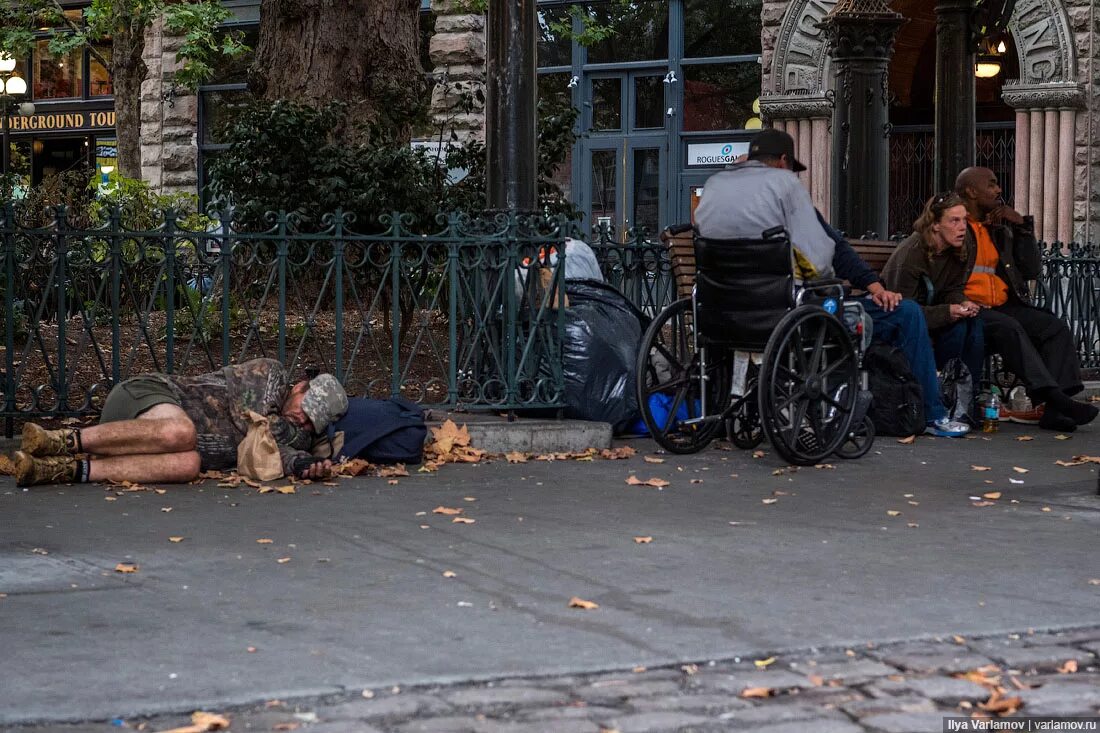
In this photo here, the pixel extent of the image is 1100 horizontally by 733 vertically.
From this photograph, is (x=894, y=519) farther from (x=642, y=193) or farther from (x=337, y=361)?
(x=642, y=193)

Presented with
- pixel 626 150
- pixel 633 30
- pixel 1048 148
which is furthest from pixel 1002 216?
pixel 633 30

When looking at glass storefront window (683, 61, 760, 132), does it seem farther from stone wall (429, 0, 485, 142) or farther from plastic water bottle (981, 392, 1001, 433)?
plastic water bottle (981, 392, 1001, 433)

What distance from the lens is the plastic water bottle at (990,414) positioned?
33.6 ft

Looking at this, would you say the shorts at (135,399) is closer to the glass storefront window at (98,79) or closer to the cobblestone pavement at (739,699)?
the cobblestone pavement at (739,699)

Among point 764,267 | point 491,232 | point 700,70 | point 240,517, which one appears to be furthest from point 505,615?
point 700,70

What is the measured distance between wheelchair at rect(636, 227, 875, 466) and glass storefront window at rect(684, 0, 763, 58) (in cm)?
1329

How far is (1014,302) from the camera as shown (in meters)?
10.5

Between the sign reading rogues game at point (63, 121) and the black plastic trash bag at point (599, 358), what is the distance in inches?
926

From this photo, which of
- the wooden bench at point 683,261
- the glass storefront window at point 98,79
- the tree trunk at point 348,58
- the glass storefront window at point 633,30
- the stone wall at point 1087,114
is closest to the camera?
the wooden bench at point 683,261

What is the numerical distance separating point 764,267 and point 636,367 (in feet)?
2.92

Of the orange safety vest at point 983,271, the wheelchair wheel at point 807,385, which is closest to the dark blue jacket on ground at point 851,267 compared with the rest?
the wheelchair wheel at point 807,385

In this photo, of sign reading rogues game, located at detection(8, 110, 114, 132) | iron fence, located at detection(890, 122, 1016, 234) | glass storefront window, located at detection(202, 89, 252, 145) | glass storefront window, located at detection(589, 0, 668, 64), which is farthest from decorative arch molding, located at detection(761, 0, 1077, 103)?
sign reading rogues game, located at detection(8, 110, 114, 132)

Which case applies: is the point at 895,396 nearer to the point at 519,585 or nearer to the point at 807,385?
the point at 807,385

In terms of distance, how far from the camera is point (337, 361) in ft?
29.3
